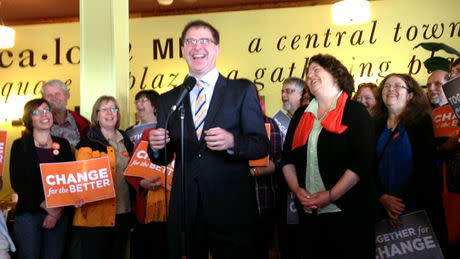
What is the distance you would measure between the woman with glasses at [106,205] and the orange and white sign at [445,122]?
218 cm

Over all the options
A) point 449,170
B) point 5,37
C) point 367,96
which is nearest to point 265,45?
point 367,96

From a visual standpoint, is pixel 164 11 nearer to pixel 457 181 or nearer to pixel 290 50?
pixel 290 50

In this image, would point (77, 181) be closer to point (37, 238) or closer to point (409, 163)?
point (37, 238)

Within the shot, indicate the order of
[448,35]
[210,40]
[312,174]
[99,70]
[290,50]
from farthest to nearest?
1. [290,50]
2. [448,35]
3. [99,70]
4. [312,174]
5. [210,40]

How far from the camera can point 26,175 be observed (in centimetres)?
353

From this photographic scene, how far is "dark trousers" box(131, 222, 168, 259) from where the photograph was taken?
3896 millimetres

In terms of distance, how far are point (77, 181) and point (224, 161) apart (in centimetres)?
153

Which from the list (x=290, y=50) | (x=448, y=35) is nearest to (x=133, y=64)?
(x=290, y=50)

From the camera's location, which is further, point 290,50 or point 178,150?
point 290,50

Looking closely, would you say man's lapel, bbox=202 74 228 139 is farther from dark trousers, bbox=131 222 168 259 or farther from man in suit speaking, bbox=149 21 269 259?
dark trousers, bbox=131 222 168 259

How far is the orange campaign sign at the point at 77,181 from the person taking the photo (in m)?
3.38

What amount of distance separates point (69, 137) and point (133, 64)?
4338mm

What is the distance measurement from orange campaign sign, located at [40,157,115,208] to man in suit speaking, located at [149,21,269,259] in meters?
1.21

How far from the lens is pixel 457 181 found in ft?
10.3
